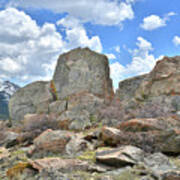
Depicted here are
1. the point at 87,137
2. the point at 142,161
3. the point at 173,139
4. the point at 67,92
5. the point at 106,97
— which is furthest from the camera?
the point at 67,92

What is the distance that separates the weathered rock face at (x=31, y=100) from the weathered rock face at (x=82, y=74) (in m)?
1.45

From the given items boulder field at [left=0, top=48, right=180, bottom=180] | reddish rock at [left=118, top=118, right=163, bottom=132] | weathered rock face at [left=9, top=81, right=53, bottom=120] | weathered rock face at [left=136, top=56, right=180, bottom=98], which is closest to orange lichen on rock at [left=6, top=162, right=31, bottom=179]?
boulder field at [left=0, top=48, right=180, bottom=180]

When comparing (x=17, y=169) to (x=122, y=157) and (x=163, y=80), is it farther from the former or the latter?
(x=163, y=80)

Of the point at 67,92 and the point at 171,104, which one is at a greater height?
the point at 67,92

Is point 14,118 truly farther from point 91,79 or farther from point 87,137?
point 87,137

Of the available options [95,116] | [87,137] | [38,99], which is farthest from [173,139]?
[38,99]

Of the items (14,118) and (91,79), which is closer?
(91,79)

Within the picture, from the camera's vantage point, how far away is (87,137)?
8.81 m

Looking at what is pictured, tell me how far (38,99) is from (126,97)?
8.07m

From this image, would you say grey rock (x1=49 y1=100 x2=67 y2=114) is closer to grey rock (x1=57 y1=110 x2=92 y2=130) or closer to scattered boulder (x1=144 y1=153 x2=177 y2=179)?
grey rock (x1=57 y1=110 x2=92 y2=130)

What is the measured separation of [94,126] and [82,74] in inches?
260

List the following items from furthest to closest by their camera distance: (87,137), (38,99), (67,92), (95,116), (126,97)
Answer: (38,99)
(67,92)
(126,97)
(95,116)
(87,137)

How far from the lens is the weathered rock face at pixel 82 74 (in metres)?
17.3

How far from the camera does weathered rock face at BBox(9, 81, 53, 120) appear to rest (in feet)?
64.4
